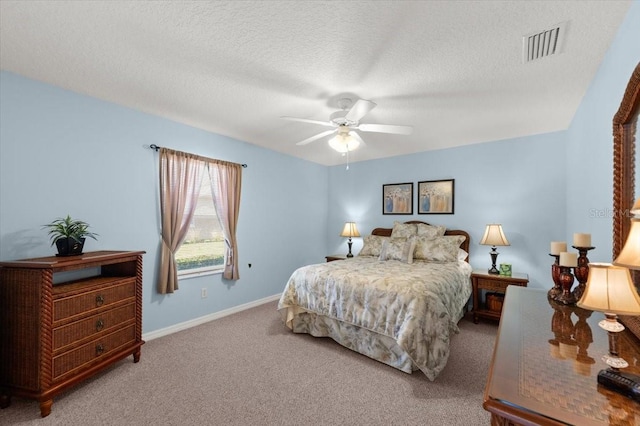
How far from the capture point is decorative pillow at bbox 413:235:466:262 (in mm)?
3761

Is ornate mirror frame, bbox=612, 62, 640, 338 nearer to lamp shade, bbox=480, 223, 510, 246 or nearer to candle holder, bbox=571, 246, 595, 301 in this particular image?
candle holder, bbox=571, 246, 595, 301

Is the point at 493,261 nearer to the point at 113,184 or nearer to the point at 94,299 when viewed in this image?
the point at 94,299

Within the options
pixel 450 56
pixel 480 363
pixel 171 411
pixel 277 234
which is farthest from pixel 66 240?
pixel 480 363

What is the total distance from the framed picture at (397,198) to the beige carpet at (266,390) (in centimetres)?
233

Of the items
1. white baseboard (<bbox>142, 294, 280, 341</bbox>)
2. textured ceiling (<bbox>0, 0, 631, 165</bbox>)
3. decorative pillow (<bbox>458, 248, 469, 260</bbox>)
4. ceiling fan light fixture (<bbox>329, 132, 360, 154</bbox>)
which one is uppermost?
textured ceiling (<bbox>0, 0, 631, 165</bbox>)

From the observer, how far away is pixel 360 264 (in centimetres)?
365

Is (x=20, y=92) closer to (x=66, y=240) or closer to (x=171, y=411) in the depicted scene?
(x=66, y=240)

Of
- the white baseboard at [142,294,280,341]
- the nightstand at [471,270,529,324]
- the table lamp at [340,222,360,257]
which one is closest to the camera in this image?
the white baseboard at [142,294,280,341]

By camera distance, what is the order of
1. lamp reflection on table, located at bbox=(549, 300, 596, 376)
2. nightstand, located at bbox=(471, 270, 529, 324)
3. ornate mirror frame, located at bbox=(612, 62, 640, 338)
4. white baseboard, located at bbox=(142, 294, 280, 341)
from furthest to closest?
nightstand, located at bbox=(471, 270, 529, 324), white baseboard, located at bbox=(142, 294, 280, 341), ornate mirror frame, located at bbox=(612, 62, 640, 338), lamp reflection on table, located at bbox=(549, 300, 596, 376)

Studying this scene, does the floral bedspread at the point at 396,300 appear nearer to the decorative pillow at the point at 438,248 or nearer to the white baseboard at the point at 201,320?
the decorative pillow at the point at 438,248

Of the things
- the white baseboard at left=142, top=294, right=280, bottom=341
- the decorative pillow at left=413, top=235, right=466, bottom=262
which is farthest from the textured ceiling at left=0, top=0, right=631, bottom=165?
the white baseboard at left=142, top=294, right=280, bottom=341

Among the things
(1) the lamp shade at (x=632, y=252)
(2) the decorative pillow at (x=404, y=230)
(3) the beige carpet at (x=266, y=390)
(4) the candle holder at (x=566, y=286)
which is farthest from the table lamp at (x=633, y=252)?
(2) the decorative pillow at (x=404, y=230)

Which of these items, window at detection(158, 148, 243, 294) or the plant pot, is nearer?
the plant pot

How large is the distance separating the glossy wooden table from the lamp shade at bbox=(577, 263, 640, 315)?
209 mm
